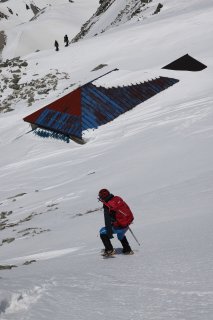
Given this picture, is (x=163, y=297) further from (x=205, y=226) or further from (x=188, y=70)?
(x=188, y=70)

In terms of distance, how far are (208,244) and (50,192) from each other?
11919 millimetres

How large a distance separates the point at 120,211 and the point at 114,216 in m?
0.14

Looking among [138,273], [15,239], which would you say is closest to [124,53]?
[15,239]

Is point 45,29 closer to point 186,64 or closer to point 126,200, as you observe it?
Answer: point 186,64

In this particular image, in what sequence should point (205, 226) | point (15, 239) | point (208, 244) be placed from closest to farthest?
1. point (208, 244)
2. point (205, 226)
3. point (15, 239)

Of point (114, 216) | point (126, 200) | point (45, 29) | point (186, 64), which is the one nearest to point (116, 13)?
point (45, 29)

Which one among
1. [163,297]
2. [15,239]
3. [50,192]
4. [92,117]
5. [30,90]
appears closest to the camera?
[163,297]

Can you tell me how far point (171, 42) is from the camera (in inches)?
1687

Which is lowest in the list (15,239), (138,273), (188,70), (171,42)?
(15,239)

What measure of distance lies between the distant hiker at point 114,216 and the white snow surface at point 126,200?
392 millimetres

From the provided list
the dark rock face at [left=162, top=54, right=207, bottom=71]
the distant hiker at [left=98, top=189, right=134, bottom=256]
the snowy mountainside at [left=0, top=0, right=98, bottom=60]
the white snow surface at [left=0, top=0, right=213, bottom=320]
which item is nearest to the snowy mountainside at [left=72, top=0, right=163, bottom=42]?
the snowy mountainside at [left=0, top=0, right=98, bottom=60]

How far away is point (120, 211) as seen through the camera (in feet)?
25.5

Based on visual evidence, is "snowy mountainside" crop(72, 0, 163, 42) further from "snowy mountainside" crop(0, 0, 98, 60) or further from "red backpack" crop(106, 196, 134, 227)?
"red backpack" crop(106, 196, 134, 227)

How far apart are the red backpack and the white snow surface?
0.61 meters
